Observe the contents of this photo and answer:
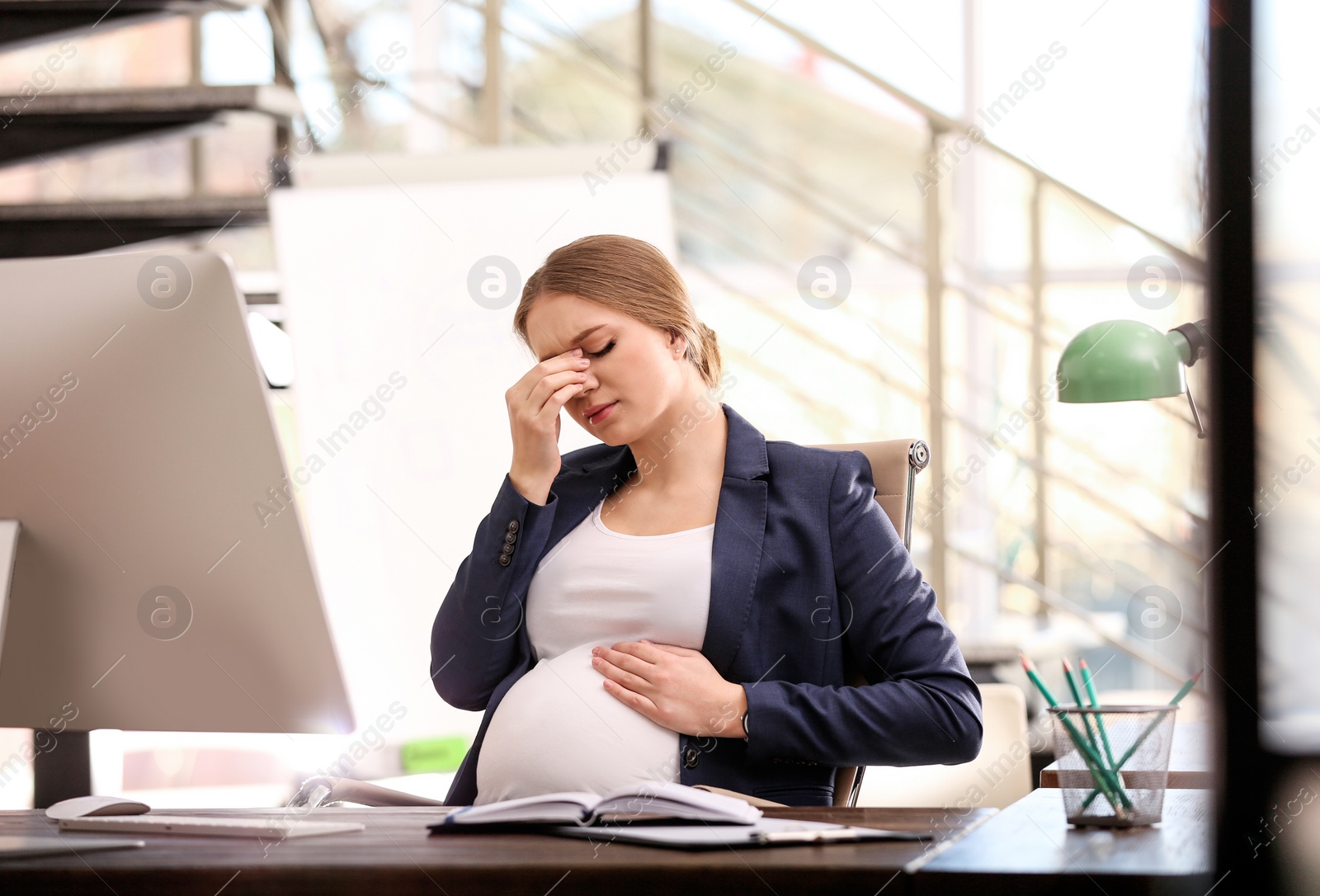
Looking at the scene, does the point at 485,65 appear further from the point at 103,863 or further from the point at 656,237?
the point at 103,863

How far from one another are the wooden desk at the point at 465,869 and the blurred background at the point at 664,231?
1149mm

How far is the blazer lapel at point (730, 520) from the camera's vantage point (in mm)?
1314

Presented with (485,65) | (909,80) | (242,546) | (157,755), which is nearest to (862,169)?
(909,80)

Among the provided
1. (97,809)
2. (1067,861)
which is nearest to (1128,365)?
(1067,861)

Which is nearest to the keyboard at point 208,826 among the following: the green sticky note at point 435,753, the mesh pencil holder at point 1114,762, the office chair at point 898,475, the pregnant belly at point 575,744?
the pregnant belly at point 575,744

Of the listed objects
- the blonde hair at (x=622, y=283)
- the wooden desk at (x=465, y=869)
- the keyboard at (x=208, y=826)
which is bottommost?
the wooden desk at (x=465, y=869)

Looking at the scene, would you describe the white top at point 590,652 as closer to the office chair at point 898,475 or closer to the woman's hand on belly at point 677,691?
the woman's hand on belly at point 677,691

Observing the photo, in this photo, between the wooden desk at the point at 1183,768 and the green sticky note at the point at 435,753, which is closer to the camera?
the wooden desk at the point at 1183,768

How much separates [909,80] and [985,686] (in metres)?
2.24

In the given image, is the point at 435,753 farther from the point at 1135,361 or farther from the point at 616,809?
the point at 616,809

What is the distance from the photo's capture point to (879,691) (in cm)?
121

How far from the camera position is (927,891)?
2.27 ft

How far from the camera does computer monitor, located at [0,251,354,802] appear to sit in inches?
35.9

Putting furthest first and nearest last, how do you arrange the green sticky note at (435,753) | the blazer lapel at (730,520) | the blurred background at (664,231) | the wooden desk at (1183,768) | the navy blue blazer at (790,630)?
the green sticky note at (435,753)
the blurred background at (664,231)
the blazer lapel at (730,520)
the navy blue blazer at (790,630)
the wooden desk at (1183,768)
